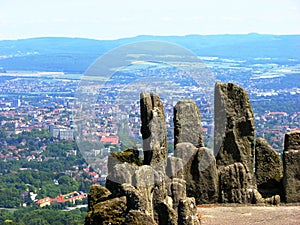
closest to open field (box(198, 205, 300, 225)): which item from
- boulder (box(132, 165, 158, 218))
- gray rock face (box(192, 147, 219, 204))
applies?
gray rock face (box(192, 147, 219, 204))

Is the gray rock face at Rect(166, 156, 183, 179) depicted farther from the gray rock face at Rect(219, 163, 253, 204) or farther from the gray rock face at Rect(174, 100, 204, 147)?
the gray rock face at Rect(174, 100, 204, 147)

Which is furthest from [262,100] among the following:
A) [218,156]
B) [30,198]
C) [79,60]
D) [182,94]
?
[218,156]

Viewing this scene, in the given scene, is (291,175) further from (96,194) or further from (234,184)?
(96,194)

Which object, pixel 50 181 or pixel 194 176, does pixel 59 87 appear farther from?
pixel 194 176

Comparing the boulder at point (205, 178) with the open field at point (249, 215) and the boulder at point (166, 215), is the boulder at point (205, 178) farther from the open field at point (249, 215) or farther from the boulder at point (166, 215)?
the boulder at point (166, 215)

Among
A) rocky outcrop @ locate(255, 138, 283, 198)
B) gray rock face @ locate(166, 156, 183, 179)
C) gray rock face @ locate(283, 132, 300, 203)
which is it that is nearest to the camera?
gray rock face @ locate(166, 156, 183, 179)
